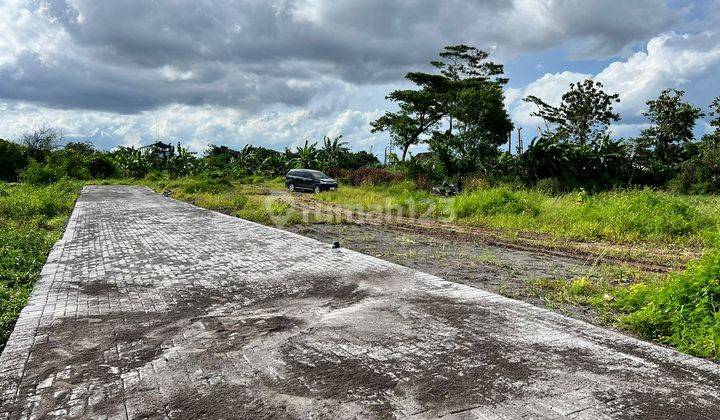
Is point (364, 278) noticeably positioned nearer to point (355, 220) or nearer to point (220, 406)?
point (220, 406)

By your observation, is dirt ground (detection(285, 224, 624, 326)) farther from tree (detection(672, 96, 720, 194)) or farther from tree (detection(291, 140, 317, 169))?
tree (detection(291, 140, 317, 169))

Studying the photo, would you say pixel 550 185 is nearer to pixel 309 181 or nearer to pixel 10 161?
pixel 309 181

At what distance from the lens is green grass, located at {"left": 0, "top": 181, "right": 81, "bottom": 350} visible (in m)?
5.71

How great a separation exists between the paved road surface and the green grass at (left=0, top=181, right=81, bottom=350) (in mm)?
210

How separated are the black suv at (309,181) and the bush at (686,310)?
22978 millimetres

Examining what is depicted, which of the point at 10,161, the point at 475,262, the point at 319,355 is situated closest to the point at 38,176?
the point at 10,161

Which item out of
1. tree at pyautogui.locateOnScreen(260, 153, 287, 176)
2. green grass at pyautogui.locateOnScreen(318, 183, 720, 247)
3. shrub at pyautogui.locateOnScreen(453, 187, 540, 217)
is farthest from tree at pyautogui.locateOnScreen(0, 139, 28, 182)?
shrub at pyautogui.locateOnScreen(453, 187, 540, 217)

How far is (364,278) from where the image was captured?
7.09 m

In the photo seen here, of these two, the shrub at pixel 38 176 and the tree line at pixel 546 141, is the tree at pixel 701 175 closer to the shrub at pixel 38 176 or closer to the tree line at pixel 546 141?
the tree line at pixel 546 141

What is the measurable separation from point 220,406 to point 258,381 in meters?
0.41

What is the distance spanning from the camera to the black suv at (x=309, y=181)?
27938 millimetres

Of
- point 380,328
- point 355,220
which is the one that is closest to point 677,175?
point 355,220

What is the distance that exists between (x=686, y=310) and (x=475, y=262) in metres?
3.74

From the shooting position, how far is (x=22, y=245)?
365 inches
